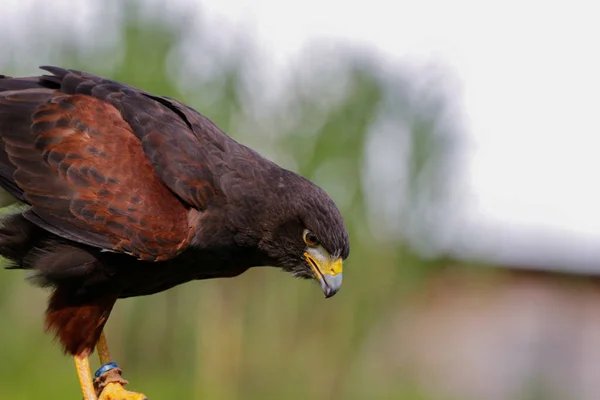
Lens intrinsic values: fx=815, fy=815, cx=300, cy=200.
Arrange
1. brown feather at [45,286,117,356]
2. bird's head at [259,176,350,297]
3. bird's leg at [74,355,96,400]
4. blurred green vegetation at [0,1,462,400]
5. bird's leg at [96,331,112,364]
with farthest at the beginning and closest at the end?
blurred green vegetation at [0,1,462,400] < bird's leg at [96,331,112,364] < bird's leg at [74,355,96,400] < brown feather at [45,286,117,356] < bird's head at [259,176,350,297]

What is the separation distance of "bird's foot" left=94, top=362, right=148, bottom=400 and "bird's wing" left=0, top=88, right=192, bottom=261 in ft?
3.45

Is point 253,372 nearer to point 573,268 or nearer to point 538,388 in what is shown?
point 538,388

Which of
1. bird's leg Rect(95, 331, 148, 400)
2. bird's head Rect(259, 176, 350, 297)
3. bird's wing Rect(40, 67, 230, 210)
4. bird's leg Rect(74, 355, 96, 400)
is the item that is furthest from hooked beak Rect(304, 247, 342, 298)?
bird's leg Rect(74, 355, 96, 400)

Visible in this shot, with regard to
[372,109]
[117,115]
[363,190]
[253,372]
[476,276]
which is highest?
[117,115]

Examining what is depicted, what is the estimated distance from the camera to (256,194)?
5.24 m

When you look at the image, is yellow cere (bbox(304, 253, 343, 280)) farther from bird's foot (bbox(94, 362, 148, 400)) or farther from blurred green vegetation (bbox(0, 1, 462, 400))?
blurred green vegetation (bbox(0, 1, 462, 400))

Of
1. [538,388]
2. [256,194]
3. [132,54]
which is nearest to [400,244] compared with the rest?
[538,388]

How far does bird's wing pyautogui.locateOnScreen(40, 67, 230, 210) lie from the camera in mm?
5188

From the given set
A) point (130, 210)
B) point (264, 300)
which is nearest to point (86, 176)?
point (130, 210)

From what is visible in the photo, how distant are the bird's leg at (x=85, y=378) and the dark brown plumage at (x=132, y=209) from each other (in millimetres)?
81

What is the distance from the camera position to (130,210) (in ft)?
16.6

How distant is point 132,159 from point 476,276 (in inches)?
813

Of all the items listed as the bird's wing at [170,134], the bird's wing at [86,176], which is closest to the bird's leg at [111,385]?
the bird's wing at [86,176]

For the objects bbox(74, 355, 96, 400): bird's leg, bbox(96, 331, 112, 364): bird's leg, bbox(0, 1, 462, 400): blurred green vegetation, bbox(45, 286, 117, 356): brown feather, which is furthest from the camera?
bbox(0, 1, 462, 400): blurred green vegetation
